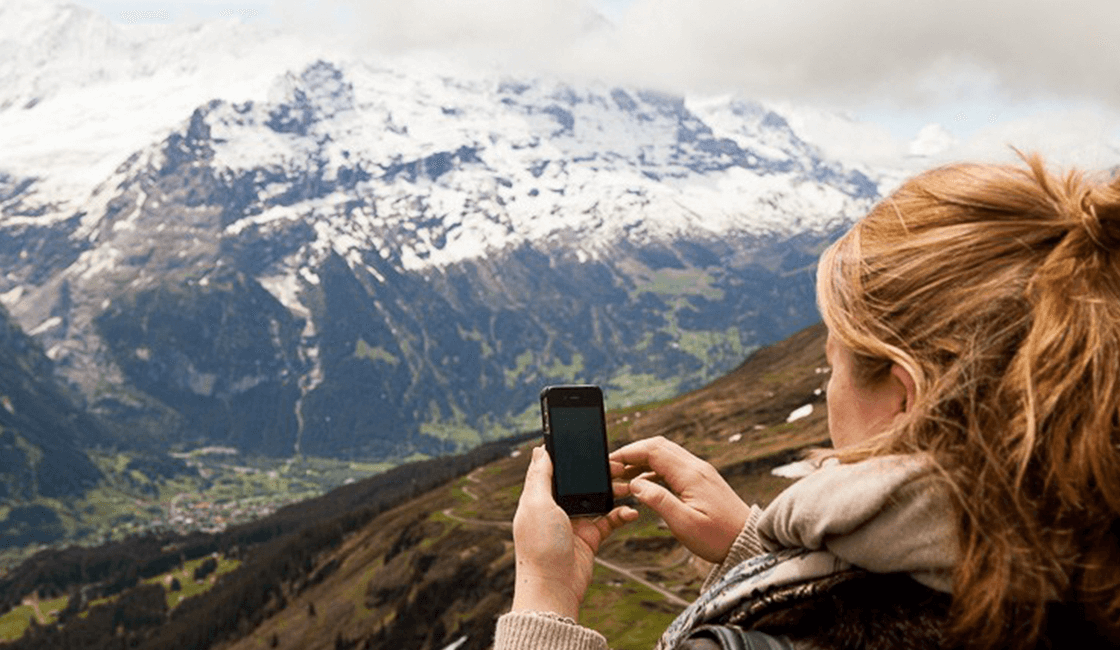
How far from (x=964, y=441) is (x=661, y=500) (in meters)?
2.78

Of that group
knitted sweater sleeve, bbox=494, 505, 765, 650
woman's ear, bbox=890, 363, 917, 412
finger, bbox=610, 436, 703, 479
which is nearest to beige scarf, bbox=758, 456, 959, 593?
woman's ear, bbox=890, 363, 917, 412

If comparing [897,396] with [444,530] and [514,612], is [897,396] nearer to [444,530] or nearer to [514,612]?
[514,612]

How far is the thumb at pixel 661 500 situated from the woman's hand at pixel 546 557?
518 mm

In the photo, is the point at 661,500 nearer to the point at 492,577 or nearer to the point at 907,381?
the point at 907,381

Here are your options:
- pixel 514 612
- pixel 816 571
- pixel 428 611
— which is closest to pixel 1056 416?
pixel 816 571

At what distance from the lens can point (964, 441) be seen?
4520 millimetres

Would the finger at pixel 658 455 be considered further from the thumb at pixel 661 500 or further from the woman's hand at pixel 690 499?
the thumb at pixel 661 500

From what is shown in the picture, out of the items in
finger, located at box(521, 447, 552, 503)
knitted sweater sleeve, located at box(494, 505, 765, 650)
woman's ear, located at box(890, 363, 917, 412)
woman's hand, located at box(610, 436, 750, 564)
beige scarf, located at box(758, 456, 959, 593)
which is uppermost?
woman's ear, located at box(890, 363, 917, 412)

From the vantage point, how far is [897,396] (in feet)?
16.5

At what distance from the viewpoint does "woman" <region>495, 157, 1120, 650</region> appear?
4301 mm

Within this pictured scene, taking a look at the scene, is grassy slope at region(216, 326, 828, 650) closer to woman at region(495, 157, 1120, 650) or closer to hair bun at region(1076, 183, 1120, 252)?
woman at region(495, 157, 1120, 650)

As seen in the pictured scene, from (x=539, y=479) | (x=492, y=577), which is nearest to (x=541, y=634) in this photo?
(x=539, y=479)

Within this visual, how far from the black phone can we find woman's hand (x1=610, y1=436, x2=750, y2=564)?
258 millimetres

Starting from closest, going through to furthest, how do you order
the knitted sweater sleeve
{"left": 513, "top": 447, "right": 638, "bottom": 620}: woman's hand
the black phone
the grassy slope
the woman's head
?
the woman's head, the knitted sweater sleeve, {"left": 513, "top": 447, "right": 638, "bottom": 620}: woman's hand, the black phone, the grassy slope
